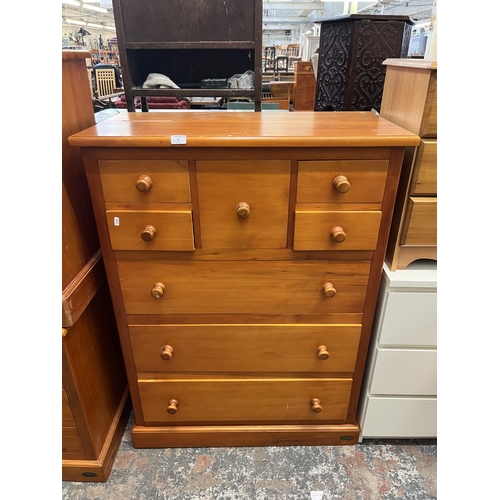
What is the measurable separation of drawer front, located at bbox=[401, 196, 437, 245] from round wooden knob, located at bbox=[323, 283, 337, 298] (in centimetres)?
26

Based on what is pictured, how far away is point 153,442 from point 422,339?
3.58 feet

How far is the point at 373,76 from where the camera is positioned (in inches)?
60.0

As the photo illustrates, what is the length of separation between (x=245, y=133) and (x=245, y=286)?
1.52 feet

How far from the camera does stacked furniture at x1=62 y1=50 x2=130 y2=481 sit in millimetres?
1022

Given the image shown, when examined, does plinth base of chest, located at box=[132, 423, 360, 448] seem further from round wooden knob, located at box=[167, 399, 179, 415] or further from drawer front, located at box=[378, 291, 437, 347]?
drawer front, located at box=[378, 291, 437, 347]

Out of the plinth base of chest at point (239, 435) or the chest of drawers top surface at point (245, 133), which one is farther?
the plinth base of chest at point (239, 435)

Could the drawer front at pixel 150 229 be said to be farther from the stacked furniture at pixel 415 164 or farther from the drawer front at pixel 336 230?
the stacked furniture at pixel 415 164

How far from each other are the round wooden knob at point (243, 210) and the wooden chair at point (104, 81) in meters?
5.02

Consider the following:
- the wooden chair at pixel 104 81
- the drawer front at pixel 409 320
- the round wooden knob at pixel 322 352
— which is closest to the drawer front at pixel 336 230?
the drawer front at pixel 409 320

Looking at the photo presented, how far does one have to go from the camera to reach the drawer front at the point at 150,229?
0.99m

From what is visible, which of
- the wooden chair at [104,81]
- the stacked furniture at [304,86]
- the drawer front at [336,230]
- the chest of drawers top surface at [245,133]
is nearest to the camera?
the chest of drawers top surface at [245,133]

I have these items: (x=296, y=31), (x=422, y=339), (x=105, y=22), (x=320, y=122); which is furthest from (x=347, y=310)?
(x=296, y=31)

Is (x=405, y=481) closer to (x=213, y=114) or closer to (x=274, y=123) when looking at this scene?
(x=274, y=123)

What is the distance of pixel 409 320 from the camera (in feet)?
3.88
